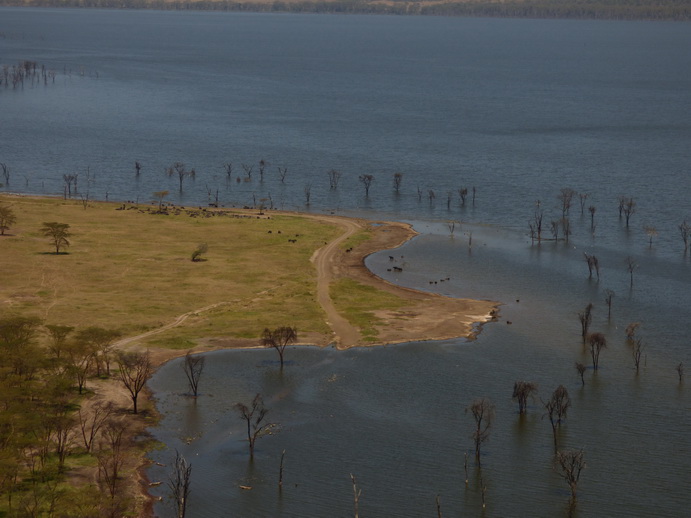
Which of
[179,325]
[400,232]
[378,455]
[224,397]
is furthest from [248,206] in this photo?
[378,455]

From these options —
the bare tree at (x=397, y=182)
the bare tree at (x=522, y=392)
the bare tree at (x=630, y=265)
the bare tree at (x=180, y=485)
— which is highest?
the bare tree at (x=397, y=182)

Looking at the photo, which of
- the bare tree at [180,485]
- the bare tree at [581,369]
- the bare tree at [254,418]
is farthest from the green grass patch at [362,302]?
the bare tree at [180,485]

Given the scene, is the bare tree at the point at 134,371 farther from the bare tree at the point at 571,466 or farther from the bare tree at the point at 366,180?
the bare tree at the point at 366,180

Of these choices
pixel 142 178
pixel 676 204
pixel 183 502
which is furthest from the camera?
pixel 142 178

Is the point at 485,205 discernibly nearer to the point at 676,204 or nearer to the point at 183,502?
the point at 676,204

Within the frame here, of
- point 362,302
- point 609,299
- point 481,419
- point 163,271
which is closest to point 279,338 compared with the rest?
point 362,302

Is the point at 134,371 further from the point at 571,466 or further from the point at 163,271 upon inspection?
the point at 571,466

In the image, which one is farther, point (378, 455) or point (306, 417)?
point (306, 417)
